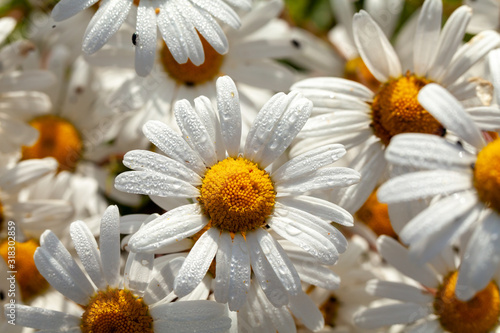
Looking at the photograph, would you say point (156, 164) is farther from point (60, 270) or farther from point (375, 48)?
point (375, 48)

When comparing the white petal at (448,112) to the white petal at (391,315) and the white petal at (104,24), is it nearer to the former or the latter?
the white petal at (391,315)

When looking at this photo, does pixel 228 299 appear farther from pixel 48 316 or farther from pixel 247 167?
pixel 48 316

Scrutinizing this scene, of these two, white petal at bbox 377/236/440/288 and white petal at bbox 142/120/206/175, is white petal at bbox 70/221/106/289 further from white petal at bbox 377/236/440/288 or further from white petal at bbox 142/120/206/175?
white petal at bbox 377/236/440/288

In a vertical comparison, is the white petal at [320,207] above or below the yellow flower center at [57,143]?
above

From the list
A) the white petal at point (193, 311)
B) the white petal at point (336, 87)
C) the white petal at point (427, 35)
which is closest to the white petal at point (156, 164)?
the white petal at point (193, 311)

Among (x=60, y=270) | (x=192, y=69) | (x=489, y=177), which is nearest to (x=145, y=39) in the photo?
(x=192, y=69)

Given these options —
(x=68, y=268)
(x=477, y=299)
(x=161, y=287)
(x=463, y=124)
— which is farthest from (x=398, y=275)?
(x=68, y=268)

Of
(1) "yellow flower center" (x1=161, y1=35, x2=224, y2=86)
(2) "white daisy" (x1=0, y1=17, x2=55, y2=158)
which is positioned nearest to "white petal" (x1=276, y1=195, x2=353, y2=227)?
(1) "yellow flower center" (x1=161, y1=35, x2=224, y2=86)
